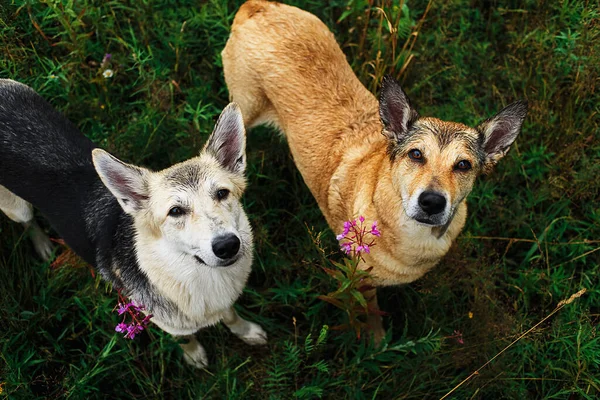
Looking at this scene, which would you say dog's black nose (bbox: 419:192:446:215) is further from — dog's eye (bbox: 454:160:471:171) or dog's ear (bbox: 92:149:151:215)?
dog's ear (bbox: 92:149:151:215)

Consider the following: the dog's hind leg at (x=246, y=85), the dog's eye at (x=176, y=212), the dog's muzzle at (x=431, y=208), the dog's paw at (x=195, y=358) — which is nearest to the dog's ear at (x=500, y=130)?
the dog's muzzle at (x=431, y=208)

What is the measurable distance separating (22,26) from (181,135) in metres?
1.97

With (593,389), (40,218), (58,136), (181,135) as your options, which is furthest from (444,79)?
(40,218)

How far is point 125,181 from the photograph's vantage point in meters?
2.98

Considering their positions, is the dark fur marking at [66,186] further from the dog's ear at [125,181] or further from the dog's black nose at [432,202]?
the dog's black nose at [432,202]

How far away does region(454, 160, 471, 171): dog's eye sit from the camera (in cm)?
298

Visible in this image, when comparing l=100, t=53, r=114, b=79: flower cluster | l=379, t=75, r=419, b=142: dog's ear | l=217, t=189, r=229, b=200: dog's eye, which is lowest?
l=217, t=189, r=229, b=200: dog's eye

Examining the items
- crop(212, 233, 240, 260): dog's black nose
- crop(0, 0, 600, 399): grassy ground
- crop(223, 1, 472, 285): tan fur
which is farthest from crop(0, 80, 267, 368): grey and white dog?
crop(223, 1, 472, 285): tan fur

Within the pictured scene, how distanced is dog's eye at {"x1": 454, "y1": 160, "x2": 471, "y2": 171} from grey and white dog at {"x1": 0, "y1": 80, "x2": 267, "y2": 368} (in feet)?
4.61

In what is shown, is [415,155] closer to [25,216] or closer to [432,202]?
[432,202]

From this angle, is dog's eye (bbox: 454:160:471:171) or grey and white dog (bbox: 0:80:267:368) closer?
grey and white dog (bbox: 0:80:267:368)

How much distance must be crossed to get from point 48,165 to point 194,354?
6.04ft

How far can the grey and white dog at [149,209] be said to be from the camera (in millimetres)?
2857

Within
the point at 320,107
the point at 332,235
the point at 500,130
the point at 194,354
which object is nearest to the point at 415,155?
the point at 500,130
